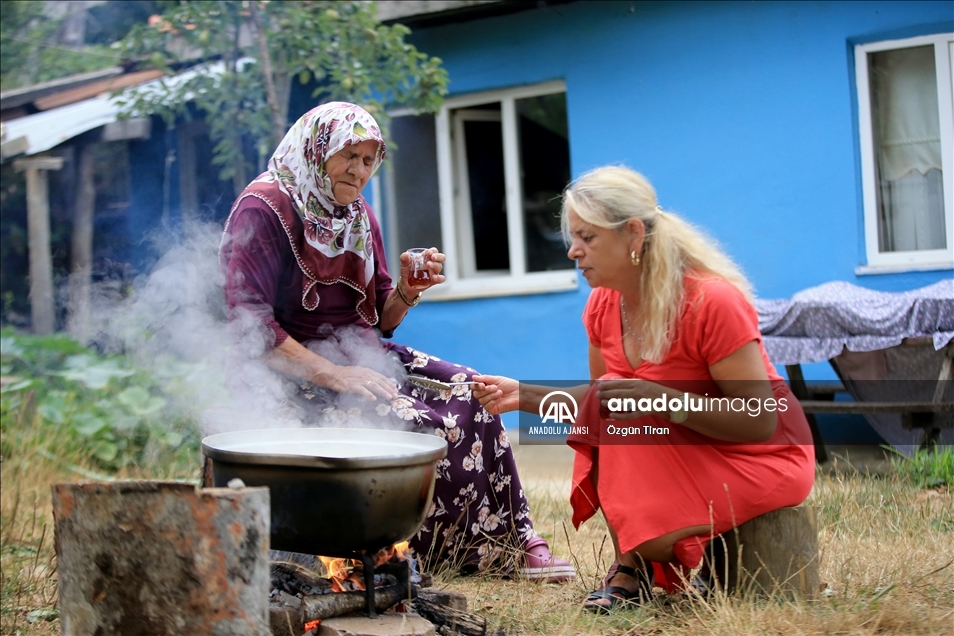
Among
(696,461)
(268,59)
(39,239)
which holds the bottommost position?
(696,461)

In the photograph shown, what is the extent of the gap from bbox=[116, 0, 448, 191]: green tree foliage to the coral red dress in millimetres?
4265

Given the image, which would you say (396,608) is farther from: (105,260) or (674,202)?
(105,260)

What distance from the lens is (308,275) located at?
3660 millimetres

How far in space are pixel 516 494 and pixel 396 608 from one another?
3.41 ft

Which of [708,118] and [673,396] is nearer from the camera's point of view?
[673,396]

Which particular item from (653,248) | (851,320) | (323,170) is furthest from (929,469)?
(323,170)

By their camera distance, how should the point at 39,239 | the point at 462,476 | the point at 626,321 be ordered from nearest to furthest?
the point at 626,321 < the point at 462,476 < the point at 39,239

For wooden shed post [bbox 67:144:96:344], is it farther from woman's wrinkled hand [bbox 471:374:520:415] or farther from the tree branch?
woman's wrinkled hand [bbox 471:374:520:415]

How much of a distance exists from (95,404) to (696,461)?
484 cm

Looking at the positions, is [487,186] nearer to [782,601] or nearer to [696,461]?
[696,461]

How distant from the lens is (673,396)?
3.05 m

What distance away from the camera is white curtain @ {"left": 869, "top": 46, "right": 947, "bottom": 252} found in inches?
257

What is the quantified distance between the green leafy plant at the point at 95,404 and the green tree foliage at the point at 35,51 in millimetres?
2976

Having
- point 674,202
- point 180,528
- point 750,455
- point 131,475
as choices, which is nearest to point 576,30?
point 674,202
